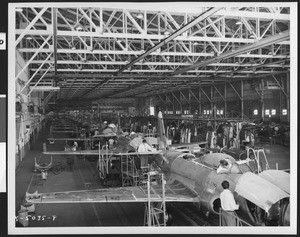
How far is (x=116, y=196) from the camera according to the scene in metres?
10.1

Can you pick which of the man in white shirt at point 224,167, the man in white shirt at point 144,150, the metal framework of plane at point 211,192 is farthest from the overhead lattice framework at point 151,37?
the man in white shirt at point 144,150

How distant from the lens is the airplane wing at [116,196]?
9.48 meters

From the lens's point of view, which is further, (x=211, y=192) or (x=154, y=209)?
(x=154, y=209)

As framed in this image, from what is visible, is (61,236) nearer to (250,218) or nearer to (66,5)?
(250,218)

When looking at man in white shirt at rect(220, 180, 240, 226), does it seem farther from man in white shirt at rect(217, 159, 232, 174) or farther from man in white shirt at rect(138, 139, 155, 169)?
man in white shirt at rect(138, 139, 155, 169)

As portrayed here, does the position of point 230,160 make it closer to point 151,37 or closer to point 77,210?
point 77,210

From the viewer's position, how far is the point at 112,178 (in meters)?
15.9

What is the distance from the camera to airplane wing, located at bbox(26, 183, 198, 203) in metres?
9.48

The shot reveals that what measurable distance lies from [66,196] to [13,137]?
2.53 meters

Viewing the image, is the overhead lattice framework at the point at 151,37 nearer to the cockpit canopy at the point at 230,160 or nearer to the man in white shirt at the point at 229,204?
the cockpit canopy at the point at 230,160

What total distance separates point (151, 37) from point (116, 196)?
820 centimetres

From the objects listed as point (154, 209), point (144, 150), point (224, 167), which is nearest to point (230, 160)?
point (224, 167)

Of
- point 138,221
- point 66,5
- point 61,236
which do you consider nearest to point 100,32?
point 66,5

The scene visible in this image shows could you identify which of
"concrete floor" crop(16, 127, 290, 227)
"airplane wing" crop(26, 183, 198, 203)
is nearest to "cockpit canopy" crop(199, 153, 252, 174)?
"airplane wing" crop(26, 183, 198, 203)
